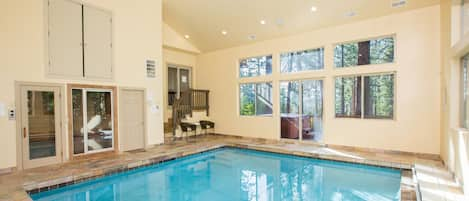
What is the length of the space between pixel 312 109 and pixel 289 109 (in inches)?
31.7

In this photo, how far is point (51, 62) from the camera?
5.52 m

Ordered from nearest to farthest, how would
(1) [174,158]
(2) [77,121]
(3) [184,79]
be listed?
(2) [77,121] → (1) [174,158] → (3) [184,79]

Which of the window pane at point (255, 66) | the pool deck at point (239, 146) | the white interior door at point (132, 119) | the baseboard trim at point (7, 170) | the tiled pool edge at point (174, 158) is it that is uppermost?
the window pane at point (255, 66)

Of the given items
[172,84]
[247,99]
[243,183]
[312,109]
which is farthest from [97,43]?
[312,109]

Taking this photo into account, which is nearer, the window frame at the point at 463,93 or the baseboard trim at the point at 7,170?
the window frame at the point at 463,93

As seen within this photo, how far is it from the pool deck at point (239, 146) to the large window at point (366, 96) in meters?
0.98

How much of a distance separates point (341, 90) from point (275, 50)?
8.39 feet

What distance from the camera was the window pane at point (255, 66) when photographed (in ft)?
28.7

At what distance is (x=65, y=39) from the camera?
226 inches

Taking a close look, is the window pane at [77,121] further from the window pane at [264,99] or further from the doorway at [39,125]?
the window pane at [264,99]

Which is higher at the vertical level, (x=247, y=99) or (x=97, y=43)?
(x=97, y=43)

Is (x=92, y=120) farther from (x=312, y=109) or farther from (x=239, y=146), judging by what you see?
(x=312, y=109)

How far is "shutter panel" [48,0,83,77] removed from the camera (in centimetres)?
554

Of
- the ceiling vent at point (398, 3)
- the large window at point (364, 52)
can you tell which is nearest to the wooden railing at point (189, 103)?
the large window at point (364, 52)
